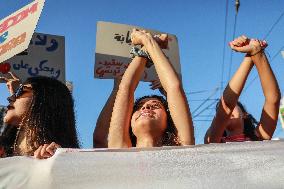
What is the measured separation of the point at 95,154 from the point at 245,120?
1840 mm

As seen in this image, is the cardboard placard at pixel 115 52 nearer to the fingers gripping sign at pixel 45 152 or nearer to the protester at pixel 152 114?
the protester at pixel 152 114

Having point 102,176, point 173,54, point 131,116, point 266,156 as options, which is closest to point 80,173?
point 102,176

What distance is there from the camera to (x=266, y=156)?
1717 millimetres

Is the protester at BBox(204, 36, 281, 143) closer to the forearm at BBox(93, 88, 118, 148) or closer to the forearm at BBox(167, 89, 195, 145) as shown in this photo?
the forearm at BBox(167, 89, 195, 145)

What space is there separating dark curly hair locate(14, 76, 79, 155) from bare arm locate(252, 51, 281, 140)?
43.2 inches

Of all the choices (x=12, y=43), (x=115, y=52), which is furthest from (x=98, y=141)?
(x=115, y=52)

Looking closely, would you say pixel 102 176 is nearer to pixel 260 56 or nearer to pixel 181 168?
pixel 181 168

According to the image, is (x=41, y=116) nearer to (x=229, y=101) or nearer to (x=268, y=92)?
(x=229, y=101)

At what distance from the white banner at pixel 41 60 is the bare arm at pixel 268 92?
1696 millimetres

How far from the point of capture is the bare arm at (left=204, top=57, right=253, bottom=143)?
266 cm

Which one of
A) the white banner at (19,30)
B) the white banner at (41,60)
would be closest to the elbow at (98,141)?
the white banner at (19,30)

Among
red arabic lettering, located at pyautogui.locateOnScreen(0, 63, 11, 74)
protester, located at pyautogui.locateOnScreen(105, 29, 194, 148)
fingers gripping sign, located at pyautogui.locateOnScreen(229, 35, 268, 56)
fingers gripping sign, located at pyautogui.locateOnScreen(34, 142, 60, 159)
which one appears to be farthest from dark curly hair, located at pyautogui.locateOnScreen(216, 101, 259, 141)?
red arabic lettering, located at pyautogui.locateOnScreen(0, 63, 11, 74)

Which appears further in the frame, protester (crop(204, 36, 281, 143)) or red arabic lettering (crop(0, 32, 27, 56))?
red arabic lettering (crop(0, 32, 27, 56))

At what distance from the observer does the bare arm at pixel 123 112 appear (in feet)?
7.72
